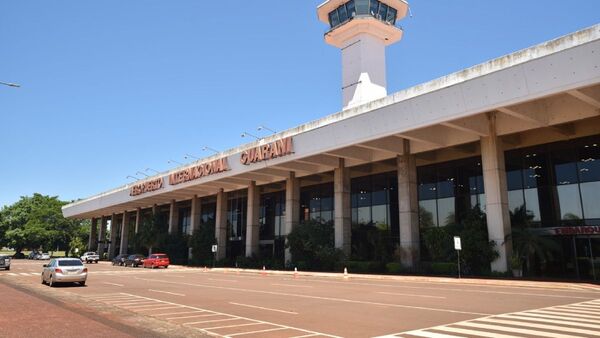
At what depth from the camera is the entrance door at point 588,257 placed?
27409mm

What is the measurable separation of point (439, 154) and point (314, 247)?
1348 centimetres

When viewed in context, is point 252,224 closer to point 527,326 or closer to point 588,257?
point 588,257

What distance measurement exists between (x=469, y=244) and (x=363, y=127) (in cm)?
1067

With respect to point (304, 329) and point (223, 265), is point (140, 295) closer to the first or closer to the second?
point (304, 329)

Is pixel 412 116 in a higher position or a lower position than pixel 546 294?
higher

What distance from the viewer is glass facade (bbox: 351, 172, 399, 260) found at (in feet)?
133

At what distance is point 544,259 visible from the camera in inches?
1095

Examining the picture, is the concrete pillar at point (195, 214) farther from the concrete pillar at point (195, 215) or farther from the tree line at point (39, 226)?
the tree line at point (39, 226)

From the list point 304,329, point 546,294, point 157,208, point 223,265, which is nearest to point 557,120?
point 546,294

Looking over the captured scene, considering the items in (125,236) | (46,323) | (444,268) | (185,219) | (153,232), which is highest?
(185,219)

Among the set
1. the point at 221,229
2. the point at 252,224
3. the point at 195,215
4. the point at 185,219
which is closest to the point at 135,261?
the point at 221,229

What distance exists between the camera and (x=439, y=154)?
38.0m

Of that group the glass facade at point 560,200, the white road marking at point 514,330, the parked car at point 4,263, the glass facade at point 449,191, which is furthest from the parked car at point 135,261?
the white road marking at point 514,330

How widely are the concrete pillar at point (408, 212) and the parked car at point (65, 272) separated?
71.8ft
